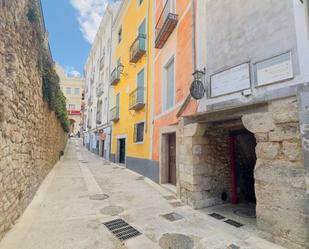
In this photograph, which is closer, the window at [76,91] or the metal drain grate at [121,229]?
the metal drain grate at [121,229]

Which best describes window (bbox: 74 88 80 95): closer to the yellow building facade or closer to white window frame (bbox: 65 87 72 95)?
white window frame (bbox: 65 87 72 95)

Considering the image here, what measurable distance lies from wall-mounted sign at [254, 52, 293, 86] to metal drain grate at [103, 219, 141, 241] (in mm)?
3543

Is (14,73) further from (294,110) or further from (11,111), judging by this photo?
(294,110)

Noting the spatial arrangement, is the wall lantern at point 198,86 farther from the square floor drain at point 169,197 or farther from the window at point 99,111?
the window at point 99,111

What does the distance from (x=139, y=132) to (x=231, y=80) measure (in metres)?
7.28

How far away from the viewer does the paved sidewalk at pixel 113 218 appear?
3080 mm

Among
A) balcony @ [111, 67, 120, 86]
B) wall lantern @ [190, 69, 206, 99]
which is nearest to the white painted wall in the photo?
wall lantern @ [190, 69, 206, 99]

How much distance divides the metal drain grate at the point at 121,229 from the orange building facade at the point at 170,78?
2.64 meters

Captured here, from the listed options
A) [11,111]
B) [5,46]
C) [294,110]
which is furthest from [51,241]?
[294,110]

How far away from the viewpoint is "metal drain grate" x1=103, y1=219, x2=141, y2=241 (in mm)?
3345

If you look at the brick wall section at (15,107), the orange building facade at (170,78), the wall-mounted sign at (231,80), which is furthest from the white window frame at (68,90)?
the wall-mounted sign at (231,80)

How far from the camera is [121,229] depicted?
11.8ft

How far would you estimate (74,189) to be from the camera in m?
6.54

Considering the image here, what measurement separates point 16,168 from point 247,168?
19.5 feet
